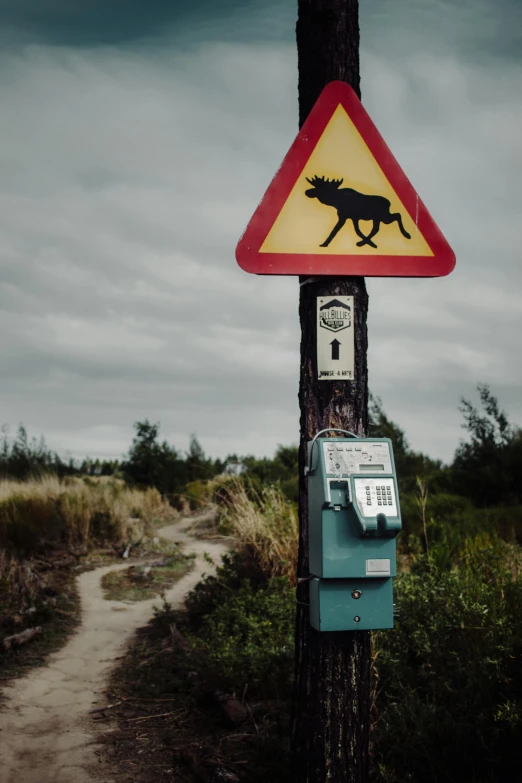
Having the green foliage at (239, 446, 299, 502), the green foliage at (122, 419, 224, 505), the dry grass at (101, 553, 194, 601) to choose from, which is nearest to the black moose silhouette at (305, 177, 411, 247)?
the dry grass at (101, 553, 194, 601)

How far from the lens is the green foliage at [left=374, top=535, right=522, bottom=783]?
3.39m

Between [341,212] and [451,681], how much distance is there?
2740 millimetres

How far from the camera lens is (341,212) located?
294 centimetres

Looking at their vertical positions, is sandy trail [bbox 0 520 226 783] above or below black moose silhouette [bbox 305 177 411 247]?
below

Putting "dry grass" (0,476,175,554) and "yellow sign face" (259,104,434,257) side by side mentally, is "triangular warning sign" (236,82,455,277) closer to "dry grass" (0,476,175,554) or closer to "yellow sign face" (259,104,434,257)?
"yellow sign face" (259,104,434,257)

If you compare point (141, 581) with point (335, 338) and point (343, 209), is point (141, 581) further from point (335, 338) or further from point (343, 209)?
point (343, 209)

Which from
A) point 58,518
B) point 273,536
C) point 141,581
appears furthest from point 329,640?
point 58,518

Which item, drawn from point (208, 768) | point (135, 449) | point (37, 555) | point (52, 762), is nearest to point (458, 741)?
point (208, 768)

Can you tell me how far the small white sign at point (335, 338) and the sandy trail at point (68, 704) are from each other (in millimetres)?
2692

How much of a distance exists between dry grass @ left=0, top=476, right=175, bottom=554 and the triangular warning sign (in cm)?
839

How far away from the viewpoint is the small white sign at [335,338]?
9.80ft

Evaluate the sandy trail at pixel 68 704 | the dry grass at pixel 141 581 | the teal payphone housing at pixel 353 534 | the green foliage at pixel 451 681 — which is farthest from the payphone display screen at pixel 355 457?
the dry grass at pixel 141 581

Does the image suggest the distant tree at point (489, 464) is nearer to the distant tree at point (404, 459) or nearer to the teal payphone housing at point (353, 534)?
the distant tree at point (404, 459)

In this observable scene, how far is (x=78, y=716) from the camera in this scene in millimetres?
4973
